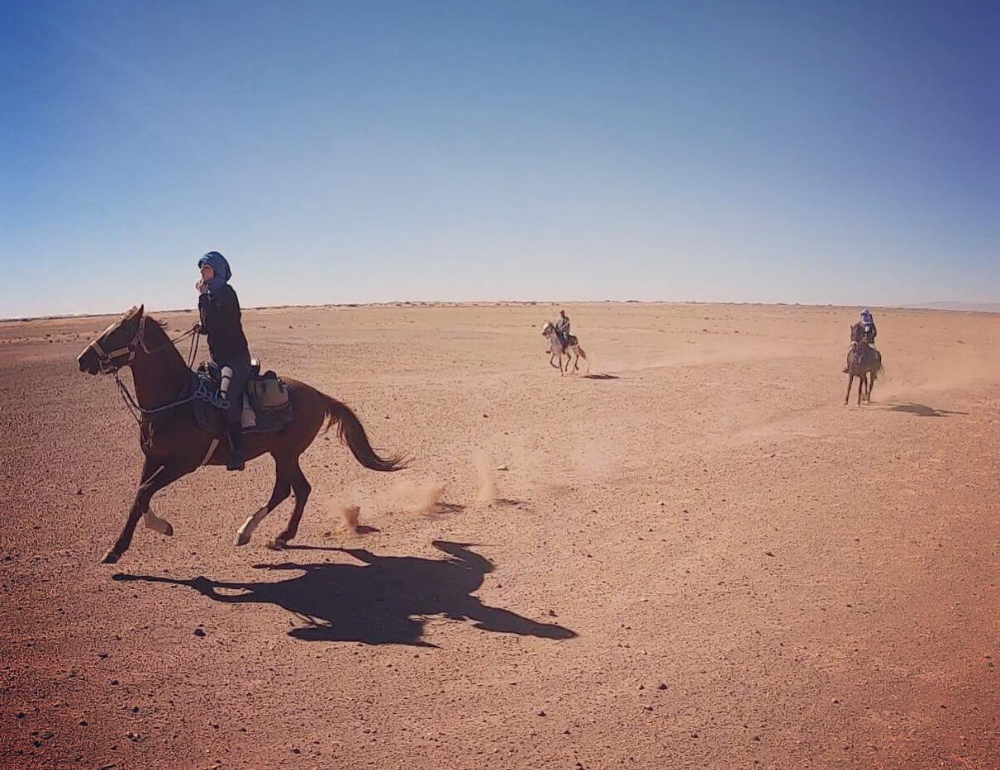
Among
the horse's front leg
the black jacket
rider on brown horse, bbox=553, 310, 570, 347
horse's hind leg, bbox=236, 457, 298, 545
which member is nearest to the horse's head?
the black jacket

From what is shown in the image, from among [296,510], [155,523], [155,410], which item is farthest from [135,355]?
[296,510]

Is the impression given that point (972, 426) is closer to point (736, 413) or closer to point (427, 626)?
point (736, 413)

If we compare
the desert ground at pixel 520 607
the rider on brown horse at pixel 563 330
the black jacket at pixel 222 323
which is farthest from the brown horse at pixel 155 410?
the rider on brown horse at pixel 563 330

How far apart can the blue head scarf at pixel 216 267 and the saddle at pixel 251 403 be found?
89 cm

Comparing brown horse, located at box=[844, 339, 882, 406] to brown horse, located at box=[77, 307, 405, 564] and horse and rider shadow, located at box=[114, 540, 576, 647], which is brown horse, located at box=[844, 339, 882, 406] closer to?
horse and rider shadow, located at box=[114, 540, 576, 647]

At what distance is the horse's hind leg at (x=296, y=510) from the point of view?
318 inches

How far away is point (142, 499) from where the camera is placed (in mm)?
7105

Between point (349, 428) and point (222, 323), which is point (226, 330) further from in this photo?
point (349, 428)

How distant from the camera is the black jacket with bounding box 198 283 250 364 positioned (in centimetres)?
746

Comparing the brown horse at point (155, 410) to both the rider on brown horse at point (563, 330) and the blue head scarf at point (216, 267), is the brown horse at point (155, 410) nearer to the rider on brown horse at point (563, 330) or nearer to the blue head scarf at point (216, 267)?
the blue head scarf at point (216, 267)

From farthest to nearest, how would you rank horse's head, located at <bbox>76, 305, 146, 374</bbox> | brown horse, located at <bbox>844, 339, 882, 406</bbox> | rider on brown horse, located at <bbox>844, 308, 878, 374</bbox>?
1. rider on brown horse, located at <bbox>844, 308, 878, 374</bbox>
2. brown horse, located at <bbox>844, 339, 882, 406</bbox>
3. horse's head, located at <bbox>76, 305, 146, 374</bbox>

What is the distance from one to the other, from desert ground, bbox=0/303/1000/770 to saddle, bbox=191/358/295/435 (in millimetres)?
1519

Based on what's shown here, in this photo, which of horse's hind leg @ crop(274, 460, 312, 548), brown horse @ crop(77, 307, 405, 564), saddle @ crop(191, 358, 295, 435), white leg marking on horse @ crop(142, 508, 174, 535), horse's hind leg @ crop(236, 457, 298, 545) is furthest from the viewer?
horse's hind leg @ crop(274, 460, 312, 548)

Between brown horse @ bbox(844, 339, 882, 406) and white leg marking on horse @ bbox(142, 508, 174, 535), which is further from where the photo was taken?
brown horse @ bbox(844, 339, 882, 406)
